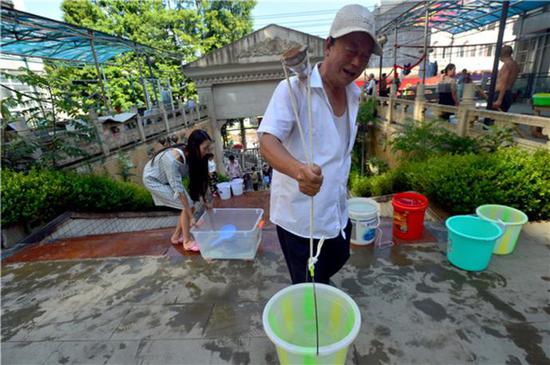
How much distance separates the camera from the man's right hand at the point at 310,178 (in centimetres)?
101

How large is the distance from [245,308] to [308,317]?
2.85ft

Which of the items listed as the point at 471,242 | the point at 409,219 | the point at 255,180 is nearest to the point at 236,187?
the point at 255,180

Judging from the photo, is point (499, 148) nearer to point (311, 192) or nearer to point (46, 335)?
point (311, 192)

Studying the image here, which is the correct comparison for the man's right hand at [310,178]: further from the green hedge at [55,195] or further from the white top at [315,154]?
the green hedge at [55,195]

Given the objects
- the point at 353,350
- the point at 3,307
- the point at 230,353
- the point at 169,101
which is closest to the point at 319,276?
the point at 353,350

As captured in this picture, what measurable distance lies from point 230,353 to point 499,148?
4.63 meters

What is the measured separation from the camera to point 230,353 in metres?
1.79

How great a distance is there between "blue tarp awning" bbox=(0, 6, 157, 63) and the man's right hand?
668 centimetres

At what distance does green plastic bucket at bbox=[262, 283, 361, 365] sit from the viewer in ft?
4.04

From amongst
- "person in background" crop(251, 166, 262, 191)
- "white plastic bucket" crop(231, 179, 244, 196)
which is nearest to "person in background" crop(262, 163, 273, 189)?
"person in background" crop(251, 166, 262, 191)

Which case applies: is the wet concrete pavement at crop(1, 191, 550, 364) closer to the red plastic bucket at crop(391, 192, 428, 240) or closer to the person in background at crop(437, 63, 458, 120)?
the red plastic bucket at crop(391, 192, 428, 240)

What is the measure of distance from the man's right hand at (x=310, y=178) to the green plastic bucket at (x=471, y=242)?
2.14m

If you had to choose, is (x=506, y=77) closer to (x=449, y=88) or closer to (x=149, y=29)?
(x=449, y=88)

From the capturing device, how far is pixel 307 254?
4.95 feet
